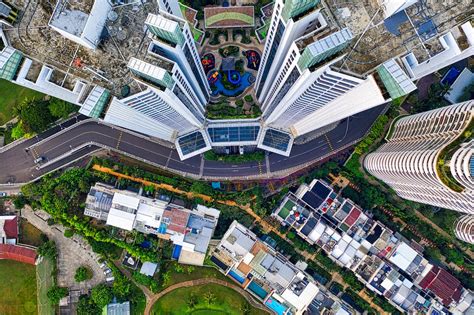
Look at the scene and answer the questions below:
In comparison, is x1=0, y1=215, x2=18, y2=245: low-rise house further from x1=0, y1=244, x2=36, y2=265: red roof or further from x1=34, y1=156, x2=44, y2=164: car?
x1=34, y1=156, x2=44, y2=164: car

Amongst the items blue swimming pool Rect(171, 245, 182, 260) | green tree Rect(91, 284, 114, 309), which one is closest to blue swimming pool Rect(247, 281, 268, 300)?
blue swimming pool Rect(171, 245, 182, 260)

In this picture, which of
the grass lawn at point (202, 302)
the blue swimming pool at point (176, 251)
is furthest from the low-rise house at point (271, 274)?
the blue swimming pool at point (176, 251)

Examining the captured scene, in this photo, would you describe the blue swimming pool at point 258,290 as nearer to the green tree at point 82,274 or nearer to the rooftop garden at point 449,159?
Result: the green tree at point 82,274

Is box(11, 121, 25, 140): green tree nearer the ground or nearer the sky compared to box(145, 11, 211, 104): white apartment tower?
nearer the ground

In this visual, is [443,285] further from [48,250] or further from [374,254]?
[48,250]

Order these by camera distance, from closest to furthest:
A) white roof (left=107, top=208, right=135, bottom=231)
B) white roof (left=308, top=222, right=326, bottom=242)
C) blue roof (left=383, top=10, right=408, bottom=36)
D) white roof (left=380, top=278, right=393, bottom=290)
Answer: blue roof (left=383, top=10, right=408, bottom=36)
white roof (left=107, top=208, right=135, bottom=231)
white roof (left=380, top=278, right=393, bottom=290)
white roof (left=308, top=222, right=326, bottom=242)

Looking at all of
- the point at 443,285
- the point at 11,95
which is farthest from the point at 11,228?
the point at 443,285

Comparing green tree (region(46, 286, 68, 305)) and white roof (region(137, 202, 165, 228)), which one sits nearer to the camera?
white roof (region(137, 202, 165, 228))
